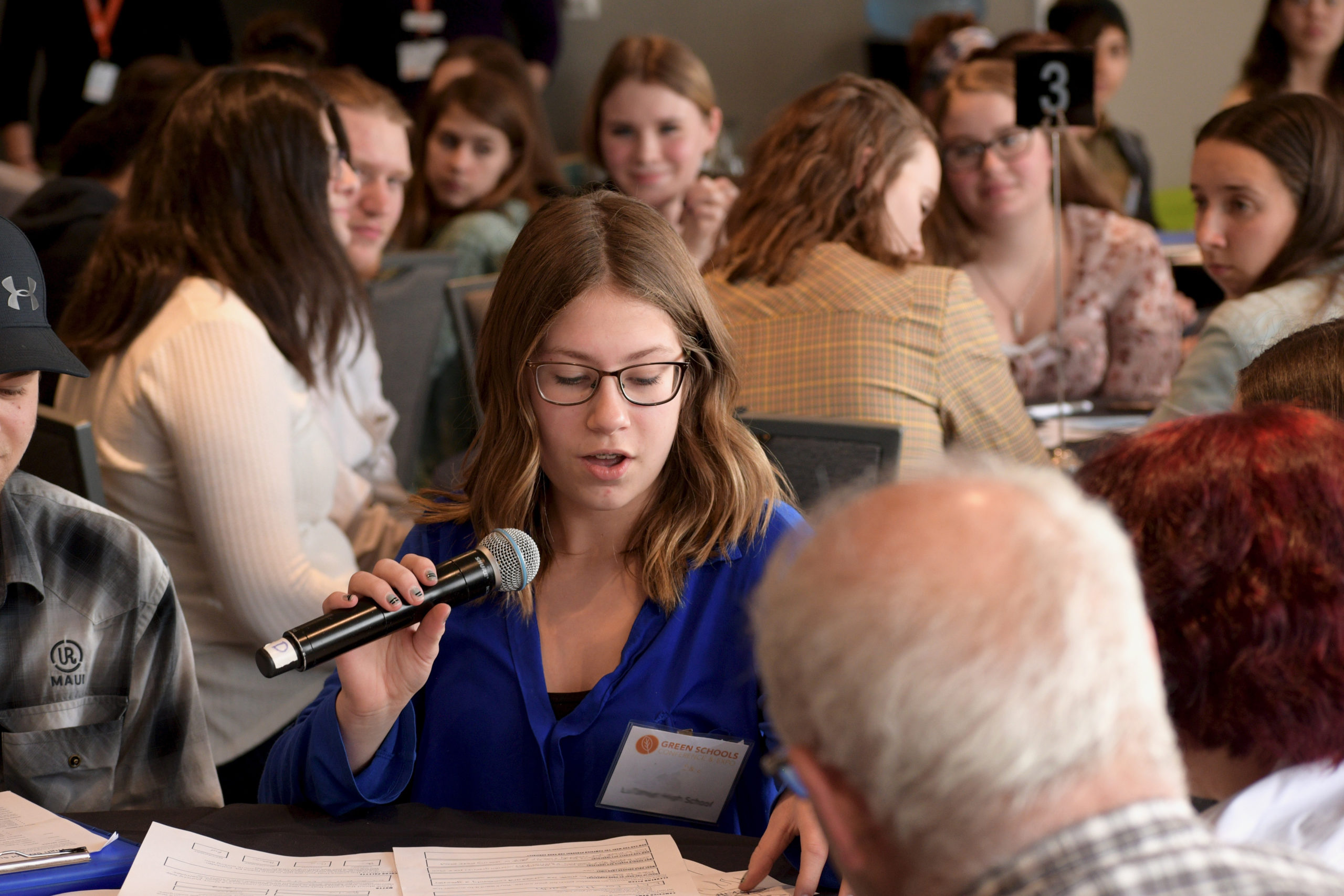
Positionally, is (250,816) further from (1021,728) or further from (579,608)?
(1021,728)

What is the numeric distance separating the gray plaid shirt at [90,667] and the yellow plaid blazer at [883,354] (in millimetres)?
1296

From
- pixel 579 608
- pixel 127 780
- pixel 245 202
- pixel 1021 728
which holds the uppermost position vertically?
pixel 245 202

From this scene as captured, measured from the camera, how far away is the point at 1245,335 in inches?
99.3

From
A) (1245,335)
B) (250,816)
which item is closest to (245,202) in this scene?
(250,816)

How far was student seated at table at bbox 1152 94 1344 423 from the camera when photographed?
8.33 feet

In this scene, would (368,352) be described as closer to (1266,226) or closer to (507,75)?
(1266,226)

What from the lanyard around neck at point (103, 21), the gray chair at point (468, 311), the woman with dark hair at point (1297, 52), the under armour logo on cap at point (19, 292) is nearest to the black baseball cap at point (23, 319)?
the under armour logo on cap at point (19, 292)

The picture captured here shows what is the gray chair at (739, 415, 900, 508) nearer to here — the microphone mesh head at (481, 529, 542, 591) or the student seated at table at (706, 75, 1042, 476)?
the student seated at table at (706, 75, 1042, 476)

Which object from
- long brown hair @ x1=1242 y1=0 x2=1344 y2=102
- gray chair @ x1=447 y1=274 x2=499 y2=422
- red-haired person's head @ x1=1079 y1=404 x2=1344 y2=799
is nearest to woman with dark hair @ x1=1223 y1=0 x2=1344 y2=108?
long brown hair @ x1=1242 y1=0 x2=1344 y2=102

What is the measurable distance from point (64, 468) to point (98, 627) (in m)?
0.44

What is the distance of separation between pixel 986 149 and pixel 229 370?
2353 millimetres

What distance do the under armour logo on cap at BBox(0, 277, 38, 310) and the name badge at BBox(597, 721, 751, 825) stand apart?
91 cm

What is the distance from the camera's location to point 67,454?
1934 millimetres

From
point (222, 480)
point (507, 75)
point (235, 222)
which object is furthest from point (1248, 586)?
point (507, 75)
